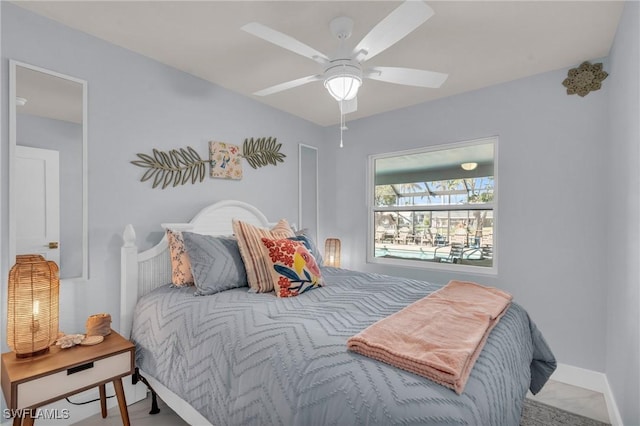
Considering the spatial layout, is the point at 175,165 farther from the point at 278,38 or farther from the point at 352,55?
the point at 352,55

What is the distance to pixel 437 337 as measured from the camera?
123 cm

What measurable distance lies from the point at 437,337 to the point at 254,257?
131 cm

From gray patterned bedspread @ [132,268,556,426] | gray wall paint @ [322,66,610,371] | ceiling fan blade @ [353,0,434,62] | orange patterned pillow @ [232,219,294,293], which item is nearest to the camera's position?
gray patterned bedspread @ [132,268,556,426]

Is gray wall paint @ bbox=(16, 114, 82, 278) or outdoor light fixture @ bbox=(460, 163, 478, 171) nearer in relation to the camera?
gray wall paint @ bbox=(16, 114, 82, 278)

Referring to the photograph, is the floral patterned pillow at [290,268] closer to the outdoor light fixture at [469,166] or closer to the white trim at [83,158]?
the white trim at [83,158]

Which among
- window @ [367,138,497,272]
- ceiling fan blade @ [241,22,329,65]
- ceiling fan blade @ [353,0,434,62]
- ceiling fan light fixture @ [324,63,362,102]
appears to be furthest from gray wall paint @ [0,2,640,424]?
ceiling fan light fixture @ [324,63,362,102]

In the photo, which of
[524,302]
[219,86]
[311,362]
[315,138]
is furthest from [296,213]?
[311,362]

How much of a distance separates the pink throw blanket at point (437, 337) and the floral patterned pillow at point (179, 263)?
1.38 m

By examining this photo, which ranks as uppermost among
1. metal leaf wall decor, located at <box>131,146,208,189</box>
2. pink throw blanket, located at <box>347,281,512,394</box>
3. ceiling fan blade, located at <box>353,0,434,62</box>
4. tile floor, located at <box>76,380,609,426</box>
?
ceiling fan blade, located at <box>353,0,434,62</box>

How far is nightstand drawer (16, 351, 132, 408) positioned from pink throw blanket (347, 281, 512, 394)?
4.28ft

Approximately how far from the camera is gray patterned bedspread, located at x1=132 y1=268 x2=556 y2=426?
3.12ft

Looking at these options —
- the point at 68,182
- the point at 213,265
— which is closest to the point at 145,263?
the point at 213,265

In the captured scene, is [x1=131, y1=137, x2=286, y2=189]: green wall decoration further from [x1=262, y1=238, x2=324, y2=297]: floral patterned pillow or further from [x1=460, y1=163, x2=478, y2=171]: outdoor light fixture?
[x1=460, y1=163, x2=478, y2=171]: outdoor light fixture

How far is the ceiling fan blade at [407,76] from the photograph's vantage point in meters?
1.83
